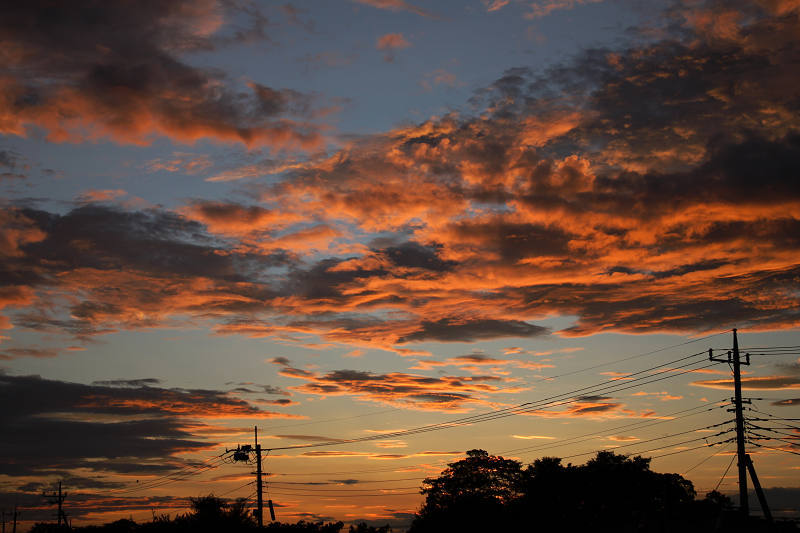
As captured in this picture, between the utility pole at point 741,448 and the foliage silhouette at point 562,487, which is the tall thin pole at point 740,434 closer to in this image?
the utility pole at point 741,448

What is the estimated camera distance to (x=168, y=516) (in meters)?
62.7

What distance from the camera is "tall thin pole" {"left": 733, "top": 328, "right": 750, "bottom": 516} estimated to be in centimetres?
4747

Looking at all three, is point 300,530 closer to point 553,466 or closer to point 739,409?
point 739,409

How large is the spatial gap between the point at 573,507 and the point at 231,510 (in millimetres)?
59041

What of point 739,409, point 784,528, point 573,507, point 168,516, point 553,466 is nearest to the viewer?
point 784,528

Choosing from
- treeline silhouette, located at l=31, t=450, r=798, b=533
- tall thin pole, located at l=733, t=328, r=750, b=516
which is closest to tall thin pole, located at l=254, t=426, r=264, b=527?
treeline silhouette, located at l=31, t=450, r=798, b=533

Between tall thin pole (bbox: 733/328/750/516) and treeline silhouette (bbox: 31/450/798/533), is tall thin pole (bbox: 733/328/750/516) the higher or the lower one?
the higher one

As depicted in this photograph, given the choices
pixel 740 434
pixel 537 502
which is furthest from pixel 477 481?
pixel 740 434

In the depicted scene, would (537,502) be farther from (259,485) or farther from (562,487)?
(259,485)

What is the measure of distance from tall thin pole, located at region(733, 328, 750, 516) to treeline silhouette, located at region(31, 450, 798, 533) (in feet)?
34.4

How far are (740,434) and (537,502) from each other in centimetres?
5528

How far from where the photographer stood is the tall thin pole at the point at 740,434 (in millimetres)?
47469

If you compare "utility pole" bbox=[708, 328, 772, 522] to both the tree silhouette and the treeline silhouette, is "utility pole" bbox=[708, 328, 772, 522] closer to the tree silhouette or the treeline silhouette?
the treeline silhouette

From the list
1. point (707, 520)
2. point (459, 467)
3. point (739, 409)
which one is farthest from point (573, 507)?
point (739, 409)
